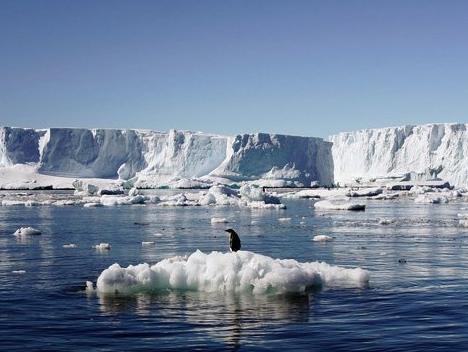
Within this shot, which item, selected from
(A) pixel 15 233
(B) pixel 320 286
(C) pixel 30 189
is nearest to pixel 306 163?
(C) pixel 30 189

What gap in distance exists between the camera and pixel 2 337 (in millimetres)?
11773

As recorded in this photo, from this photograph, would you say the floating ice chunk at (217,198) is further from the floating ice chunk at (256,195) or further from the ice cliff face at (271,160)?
the ice cliff face at (271,160)

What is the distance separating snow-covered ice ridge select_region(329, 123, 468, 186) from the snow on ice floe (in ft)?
341

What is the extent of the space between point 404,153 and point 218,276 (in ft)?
393

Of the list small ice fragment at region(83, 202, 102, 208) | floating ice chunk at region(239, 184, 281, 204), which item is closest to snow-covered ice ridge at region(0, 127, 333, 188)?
floating ice chunk at region(239, 184, 281, 204)

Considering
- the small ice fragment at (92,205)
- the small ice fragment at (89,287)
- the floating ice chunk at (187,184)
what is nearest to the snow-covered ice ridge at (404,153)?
the floating ice chunk at (187,184)

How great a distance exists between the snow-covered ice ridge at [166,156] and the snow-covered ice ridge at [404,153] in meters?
9.32

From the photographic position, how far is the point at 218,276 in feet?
52.9

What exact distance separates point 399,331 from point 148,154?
13587 centimetres

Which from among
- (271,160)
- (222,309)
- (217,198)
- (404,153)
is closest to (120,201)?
(217,198)

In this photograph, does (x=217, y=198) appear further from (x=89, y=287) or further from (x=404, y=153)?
(x=404, y=153)

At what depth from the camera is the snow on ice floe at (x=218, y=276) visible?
15727 millimetres

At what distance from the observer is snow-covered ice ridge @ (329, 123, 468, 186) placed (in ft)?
393

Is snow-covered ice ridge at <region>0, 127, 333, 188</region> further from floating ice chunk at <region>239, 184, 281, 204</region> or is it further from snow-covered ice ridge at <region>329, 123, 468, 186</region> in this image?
floating ice chunk at <region>239, 184, 281, 204</region>
